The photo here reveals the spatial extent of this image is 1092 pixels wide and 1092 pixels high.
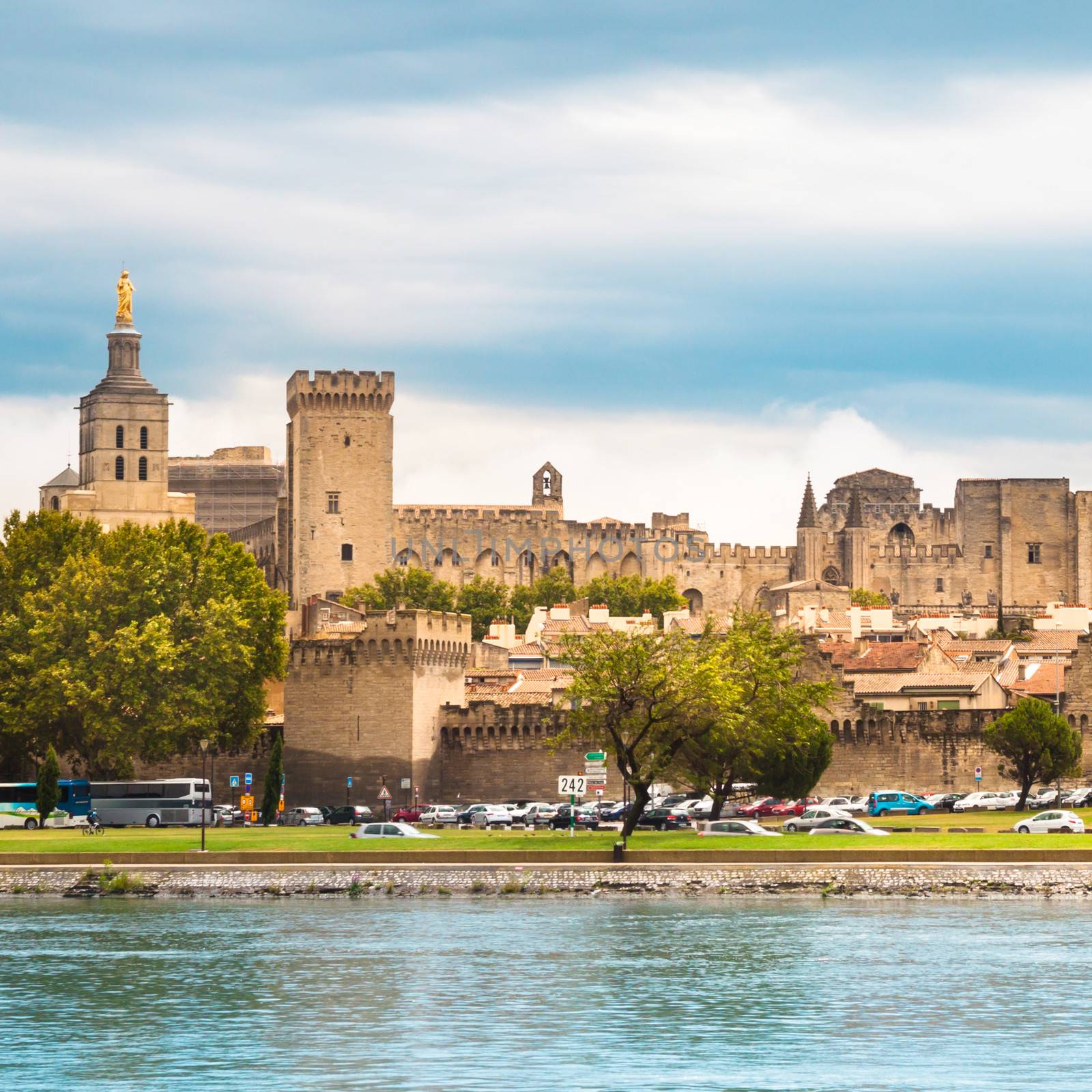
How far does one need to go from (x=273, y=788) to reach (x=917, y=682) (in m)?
28.1

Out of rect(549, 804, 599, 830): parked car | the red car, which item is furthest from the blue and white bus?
the red car

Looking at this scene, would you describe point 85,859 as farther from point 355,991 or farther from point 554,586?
point 554,586

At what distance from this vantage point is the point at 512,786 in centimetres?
9331

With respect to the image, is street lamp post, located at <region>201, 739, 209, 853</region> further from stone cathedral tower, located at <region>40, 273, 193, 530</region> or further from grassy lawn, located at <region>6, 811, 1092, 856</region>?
stone cathedral tower, located at <region>40, 273, 193, 530</region>

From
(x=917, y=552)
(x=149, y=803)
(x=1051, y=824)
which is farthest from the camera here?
(x=917, y=552)

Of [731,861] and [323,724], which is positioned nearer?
[731,861]

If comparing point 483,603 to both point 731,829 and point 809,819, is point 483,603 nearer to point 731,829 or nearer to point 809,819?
point 809,819

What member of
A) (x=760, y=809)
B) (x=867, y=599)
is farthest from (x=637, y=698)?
(x=867, y=599)

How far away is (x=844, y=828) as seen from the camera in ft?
225

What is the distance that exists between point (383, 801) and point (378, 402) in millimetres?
75521

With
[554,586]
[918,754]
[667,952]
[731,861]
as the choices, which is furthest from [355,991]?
[554,586]

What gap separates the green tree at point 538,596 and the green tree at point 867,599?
17.7 m

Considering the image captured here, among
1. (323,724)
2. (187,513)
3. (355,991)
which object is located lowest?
(355,991)

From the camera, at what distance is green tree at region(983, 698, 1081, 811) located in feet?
279
